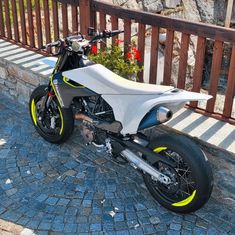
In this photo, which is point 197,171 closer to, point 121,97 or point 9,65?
point 121,97

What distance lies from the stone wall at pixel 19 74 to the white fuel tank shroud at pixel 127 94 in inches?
54.4

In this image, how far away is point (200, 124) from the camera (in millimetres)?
3604

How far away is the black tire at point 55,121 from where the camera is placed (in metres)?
3.97

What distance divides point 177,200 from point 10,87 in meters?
3.07

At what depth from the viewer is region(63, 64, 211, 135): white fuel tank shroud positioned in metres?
2.91

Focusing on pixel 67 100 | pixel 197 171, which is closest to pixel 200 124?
pixel 197 171

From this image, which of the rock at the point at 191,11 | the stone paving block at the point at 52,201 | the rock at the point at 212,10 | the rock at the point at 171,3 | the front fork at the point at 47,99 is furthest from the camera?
the rock at the point at 212,10

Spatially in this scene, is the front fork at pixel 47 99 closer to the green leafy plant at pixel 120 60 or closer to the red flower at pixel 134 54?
the green leafy plant at pixel 120 60

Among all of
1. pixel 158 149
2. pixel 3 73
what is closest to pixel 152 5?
pixel 3 73

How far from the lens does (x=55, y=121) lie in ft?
13.6

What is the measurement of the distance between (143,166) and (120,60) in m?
1.30

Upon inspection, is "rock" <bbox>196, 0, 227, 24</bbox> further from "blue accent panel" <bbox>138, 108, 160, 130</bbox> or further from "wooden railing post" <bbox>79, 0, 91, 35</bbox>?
"blue accent panel" <bbox>138, 108, 160, 130</bbox>

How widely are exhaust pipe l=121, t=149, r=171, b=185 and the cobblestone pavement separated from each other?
360 millimetres

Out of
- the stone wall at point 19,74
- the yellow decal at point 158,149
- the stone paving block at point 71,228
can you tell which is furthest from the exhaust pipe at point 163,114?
the stone wall at point 19,74
